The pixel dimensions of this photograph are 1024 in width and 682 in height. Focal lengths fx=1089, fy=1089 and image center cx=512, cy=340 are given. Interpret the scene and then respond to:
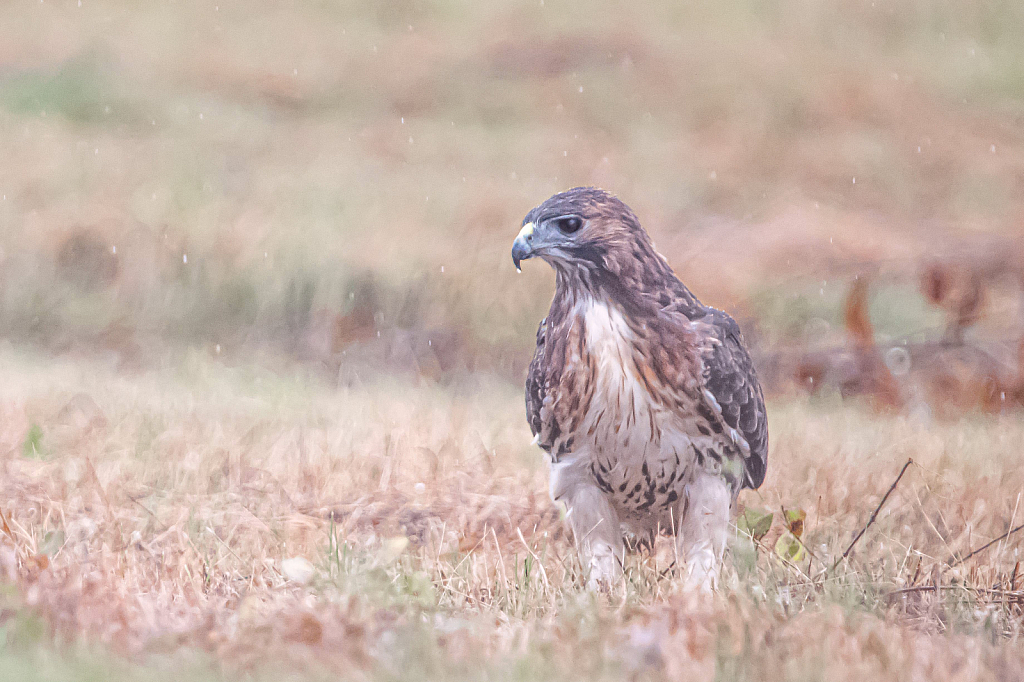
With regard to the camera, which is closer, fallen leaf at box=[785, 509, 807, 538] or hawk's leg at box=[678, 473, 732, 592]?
hawk's leg at box=[678, 473, 732, 592]

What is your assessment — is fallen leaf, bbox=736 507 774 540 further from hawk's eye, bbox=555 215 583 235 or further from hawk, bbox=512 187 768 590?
hawk's eye, bbox=555 215 583 235

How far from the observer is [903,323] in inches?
315

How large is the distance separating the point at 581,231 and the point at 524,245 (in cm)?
20

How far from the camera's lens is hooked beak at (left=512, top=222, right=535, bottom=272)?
3.12 meters

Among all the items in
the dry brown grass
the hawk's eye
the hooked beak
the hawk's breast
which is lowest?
the dry brown grass

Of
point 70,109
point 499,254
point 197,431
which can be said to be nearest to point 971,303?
point 499,254

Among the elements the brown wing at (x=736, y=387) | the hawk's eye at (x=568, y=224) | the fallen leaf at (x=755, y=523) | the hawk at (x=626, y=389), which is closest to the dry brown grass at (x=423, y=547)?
the fallen leaf at (x=755, y=523)

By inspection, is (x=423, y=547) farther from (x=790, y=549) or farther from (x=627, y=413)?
(x=790, y=549)

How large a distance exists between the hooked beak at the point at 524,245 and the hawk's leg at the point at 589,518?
0.74 metres

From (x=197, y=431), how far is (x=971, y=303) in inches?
224

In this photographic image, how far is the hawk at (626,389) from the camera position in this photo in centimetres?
323

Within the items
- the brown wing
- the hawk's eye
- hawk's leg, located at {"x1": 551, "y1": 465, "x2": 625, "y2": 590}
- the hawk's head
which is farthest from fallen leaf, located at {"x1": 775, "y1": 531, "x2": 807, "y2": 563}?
the hawk's eye

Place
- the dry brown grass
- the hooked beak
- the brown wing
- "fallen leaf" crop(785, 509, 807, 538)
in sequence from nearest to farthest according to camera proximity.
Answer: the dry brown grass
the hooked beak
the brown wing
"fallen leaf" crop(785, 509, 807, 538)

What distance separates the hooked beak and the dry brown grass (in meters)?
0.88
